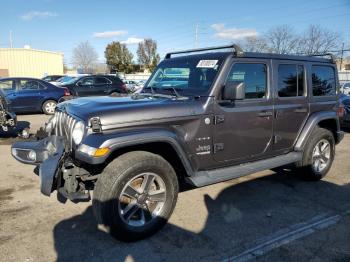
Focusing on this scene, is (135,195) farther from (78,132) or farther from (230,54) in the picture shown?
(230,54)

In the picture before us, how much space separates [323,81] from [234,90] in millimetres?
2567

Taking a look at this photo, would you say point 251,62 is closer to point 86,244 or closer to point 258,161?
point 258,161

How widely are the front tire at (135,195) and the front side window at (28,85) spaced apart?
37.2 ft

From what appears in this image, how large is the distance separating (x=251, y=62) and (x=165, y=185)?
2.07 m

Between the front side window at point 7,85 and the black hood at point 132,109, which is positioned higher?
the front side window at point 7,85

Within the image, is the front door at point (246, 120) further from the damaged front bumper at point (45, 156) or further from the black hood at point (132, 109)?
the damaged front bumper at point (45, 156)

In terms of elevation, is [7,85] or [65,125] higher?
[7,85]

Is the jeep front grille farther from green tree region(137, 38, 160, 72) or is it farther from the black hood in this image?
green tree region(137, 38, 160, 72)

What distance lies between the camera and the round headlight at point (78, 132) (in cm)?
354

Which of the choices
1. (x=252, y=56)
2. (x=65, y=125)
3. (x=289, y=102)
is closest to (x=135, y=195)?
(x=65, y=125)

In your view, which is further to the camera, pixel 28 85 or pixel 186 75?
pixel 28 85

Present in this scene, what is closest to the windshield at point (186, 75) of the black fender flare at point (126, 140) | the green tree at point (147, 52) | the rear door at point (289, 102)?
the black fender flare at point (126, 140)

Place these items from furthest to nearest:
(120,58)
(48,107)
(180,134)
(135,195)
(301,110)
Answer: (120,58) < (48,107) < (301,110) < (180,134) < (135,195)

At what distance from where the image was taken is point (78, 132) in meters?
3.58
